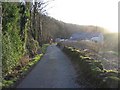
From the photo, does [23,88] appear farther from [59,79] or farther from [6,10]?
[6,10]

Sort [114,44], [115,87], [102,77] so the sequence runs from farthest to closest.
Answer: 1. [114,44]
2. [102,77]
3. [115,87]

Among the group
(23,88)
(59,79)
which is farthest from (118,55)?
(23,88)

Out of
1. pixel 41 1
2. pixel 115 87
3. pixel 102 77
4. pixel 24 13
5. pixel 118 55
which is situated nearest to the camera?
pixel 115 87

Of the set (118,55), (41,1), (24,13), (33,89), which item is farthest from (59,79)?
(41,1)

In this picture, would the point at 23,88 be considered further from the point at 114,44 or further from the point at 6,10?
the point at 114,44

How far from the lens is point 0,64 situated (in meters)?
15.1

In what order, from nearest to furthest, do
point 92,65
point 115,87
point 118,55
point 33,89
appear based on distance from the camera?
point 115,87 < point 33,89 < point 92,65 < point 118,55

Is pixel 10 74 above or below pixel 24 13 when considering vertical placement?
below

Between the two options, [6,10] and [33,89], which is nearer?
[33,89]

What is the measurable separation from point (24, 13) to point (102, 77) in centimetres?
1522

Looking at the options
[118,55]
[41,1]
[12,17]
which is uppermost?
[41,1]

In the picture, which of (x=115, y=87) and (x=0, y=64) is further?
(x=0, y=64)

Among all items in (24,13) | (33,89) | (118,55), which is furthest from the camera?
(118,55)

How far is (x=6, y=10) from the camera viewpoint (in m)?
18.7
